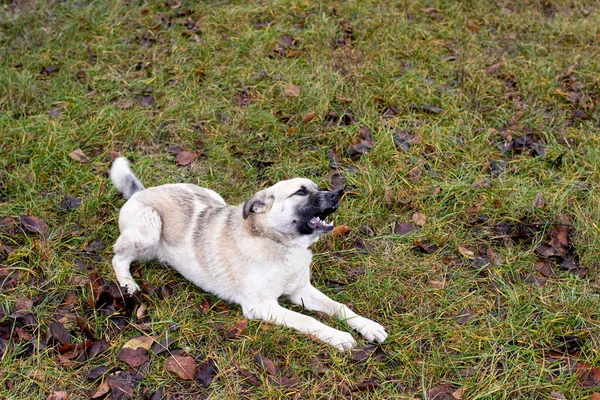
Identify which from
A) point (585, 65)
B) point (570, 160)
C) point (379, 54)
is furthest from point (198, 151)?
point (585, 65)

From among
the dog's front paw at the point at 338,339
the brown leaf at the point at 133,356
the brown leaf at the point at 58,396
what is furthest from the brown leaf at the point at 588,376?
the brown leaf at the point at 58,396

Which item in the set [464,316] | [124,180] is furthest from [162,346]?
[464,316]

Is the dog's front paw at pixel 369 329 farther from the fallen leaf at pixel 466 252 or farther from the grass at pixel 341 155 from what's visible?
the fallen leaf at pixel 466 252

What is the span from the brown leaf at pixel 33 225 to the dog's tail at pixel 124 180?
26.9 inches

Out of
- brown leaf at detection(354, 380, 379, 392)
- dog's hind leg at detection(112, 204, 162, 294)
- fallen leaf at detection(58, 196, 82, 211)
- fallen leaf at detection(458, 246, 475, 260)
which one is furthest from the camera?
fallen leaf at detection(58, 196, 82, 211)

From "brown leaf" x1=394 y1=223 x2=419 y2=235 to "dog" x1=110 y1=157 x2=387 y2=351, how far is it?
97cm

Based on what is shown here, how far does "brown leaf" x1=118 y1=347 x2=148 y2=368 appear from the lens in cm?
396

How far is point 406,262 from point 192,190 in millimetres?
1873

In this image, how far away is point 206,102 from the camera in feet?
21.5

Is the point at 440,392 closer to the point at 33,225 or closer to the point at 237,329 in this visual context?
the point at 237,329

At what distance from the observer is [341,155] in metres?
5.96

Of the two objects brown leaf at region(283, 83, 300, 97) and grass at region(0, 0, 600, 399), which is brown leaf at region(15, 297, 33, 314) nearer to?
grass at region(0, 0, 600, 399)

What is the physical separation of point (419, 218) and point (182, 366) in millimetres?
2432

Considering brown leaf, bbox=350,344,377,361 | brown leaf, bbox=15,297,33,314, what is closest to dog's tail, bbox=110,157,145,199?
brown leaf, bbox=15,297,33,314
